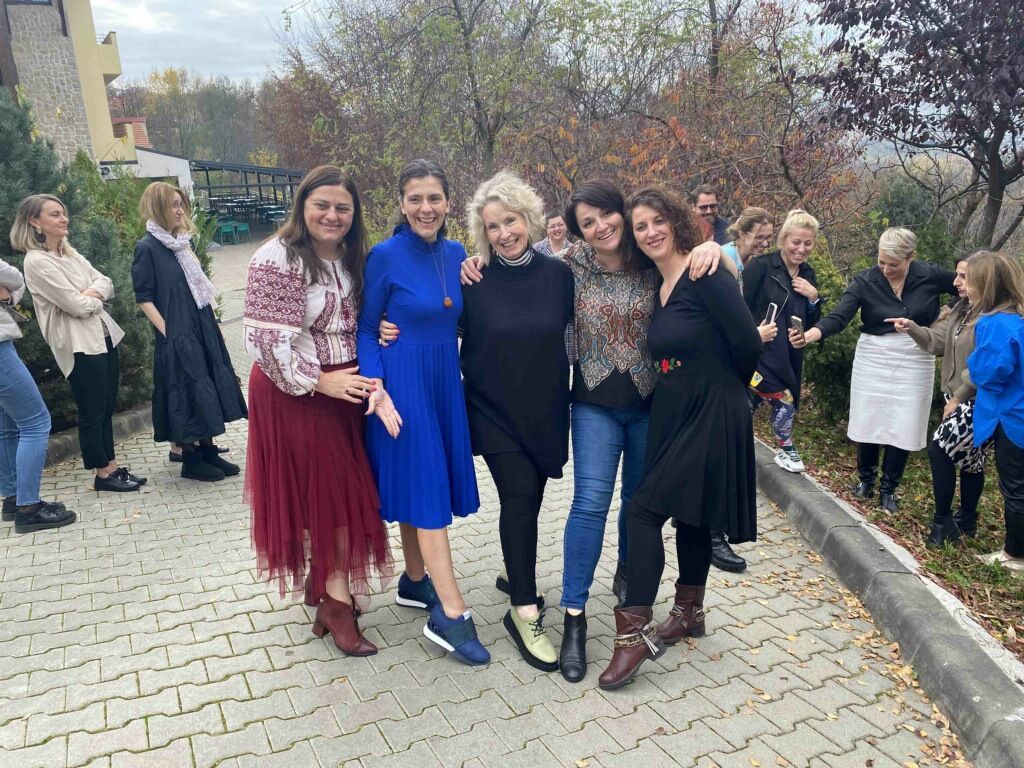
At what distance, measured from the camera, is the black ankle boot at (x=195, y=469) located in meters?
5.52

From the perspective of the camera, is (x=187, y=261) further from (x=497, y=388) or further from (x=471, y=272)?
(x=497, y=388)

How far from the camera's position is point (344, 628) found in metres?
3.30

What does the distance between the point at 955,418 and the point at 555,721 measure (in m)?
2.76

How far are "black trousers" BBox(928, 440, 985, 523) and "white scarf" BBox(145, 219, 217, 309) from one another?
474 centimetres

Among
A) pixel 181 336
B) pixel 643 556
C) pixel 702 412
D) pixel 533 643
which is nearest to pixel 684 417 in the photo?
pixel 702 412

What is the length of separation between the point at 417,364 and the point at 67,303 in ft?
9.66

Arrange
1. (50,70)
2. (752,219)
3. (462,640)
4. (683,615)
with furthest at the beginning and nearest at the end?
(50,70), (752,219), (683,615), (462,640)

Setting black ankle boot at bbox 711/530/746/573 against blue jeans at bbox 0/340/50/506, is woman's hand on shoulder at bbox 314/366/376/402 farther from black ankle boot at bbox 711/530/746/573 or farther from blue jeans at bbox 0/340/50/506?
blue jeans at bbox 0/340/50/506

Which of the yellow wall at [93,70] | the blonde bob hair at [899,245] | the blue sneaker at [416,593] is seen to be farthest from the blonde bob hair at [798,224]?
the yellow wall at [93,70]

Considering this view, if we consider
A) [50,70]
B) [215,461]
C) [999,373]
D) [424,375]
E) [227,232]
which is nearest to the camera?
[424,375]

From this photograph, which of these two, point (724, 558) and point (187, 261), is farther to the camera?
point (187, 261)

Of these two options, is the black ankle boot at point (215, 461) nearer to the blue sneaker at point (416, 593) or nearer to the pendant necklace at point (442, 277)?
the blue sneaker at point (416, 593)

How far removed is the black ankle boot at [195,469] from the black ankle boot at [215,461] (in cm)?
7

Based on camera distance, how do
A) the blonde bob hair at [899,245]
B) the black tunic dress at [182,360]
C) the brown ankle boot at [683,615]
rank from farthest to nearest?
the black tunic dress at [182,360], the blonde bob hair at [899,245], the brown ankle boot at [683,615]
